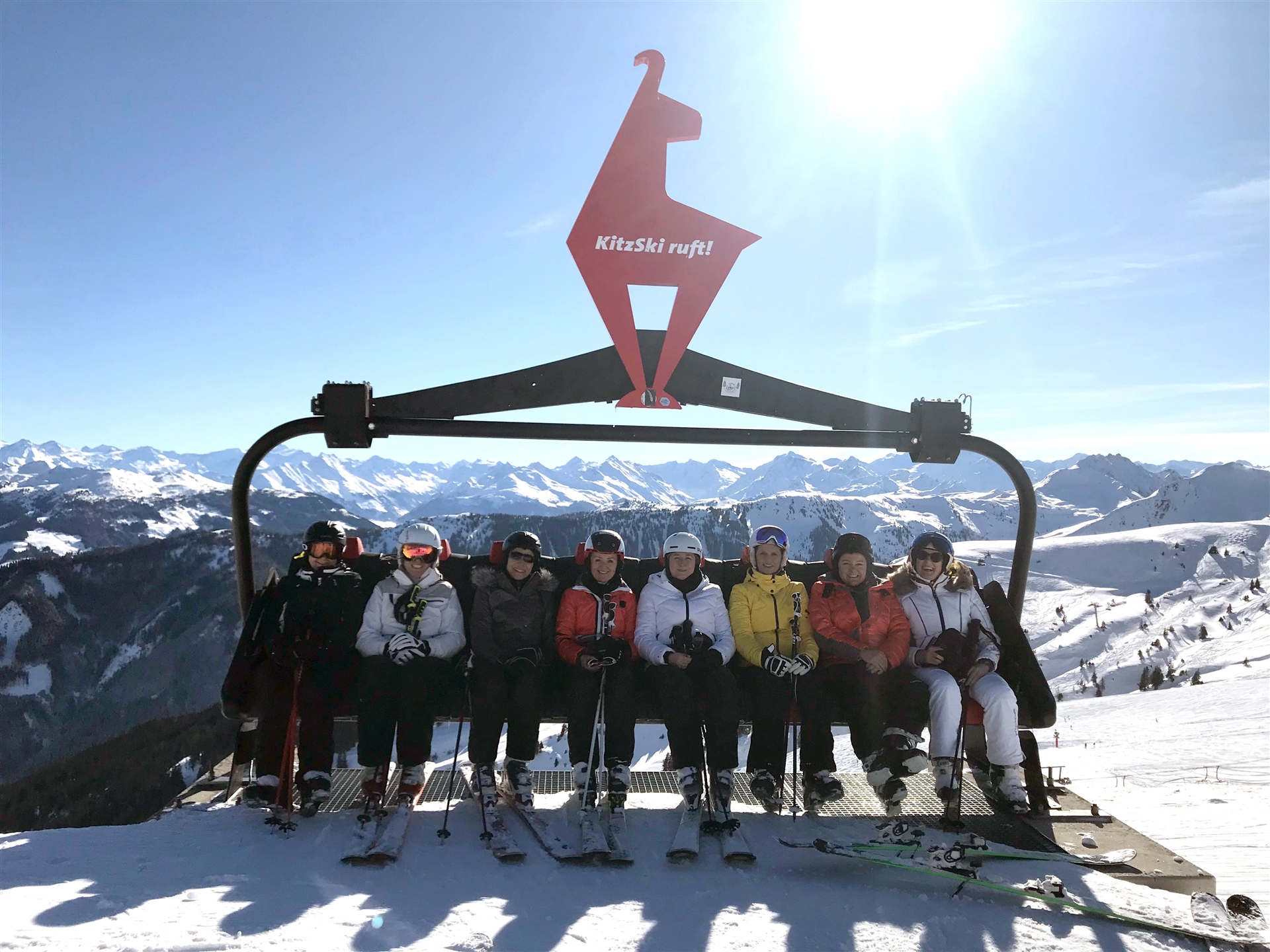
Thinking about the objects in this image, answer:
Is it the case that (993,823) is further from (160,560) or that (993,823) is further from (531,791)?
(160,560)

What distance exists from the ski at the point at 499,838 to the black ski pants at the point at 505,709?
0.95 ft

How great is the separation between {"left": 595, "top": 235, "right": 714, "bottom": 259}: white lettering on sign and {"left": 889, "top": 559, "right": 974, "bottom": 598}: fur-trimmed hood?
2546 millimetres

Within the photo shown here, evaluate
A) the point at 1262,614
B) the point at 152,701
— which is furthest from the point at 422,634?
the point at 152,701

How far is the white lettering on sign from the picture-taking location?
484cm

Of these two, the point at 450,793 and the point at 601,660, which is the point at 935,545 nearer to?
the point at 601,660

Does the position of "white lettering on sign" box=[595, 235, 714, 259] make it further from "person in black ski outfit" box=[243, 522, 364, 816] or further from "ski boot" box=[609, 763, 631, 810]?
"ski boot" box=[609, 763, 631, 810]

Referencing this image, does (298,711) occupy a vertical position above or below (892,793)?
above

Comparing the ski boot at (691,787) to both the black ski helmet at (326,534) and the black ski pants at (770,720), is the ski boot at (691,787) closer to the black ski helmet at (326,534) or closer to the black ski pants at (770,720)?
the black ski pants at (770,720)

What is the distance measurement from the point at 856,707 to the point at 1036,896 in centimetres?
130

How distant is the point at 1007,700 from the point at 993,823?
0.77 meters

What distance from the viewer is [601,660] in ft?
14.8

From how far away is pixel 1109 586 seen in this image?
119125 millimetres

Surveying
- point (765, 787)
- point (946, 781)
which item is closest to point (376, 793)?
point (765, 787)

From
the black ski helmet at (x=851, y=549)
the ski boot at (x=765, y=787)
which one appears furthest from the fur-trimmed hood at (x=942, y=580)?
the ski boot at (x=765, y=787)
